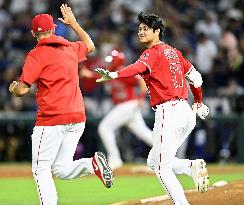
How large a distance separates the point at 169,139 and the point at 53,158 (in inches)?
48.8

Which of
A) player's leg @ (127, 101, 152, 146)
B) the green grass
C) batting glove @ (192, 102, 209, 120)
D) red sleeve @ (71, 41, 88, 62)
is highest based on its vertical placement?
red sleeve @ (71, 41, 88, 62)

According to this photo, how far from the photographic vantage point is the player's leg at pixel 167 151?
7906 millimetres

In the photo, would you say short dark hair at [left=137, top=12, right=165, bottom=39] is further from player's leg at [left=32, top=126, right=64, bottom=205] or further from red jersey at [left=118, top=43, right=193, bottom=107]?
player's leg at [left=32, top=126, right=64, bottom=205]

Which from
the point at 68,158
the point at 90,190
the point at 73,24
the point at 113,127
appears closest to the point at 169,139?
the point at 68,158

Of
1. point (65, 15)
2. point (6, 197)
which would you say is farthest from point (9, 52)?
point (65, 15)

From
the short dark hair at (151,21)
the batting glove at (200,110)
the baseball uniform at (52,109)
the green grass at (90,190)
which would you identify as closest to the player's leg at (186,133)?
the batting glove at (200,110)

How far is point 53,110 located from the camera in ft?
26.9

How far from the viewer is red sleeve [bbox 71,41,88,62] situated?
8766 millimetres

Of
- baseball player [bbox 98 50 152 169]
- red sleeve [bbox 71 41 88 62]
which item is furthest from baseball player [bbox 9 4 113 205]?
baseball player [bbox 98 50 152 169]

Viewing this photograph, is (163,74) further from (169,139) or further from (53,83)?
(53,83)

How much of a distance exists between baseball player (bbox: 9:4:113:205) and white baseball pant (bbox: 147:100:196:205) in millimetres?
715

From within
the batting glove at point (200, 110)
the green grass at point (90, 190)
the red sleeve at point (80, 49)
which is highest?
the red sleeve at point (80, 49)

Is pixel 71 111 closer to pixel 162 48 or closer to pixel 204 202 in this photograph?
pixel 162 48

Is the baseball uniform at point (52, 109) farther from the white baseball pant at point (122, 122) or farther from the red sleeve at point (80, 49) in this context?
the white baseball pant at point (122, 122)
